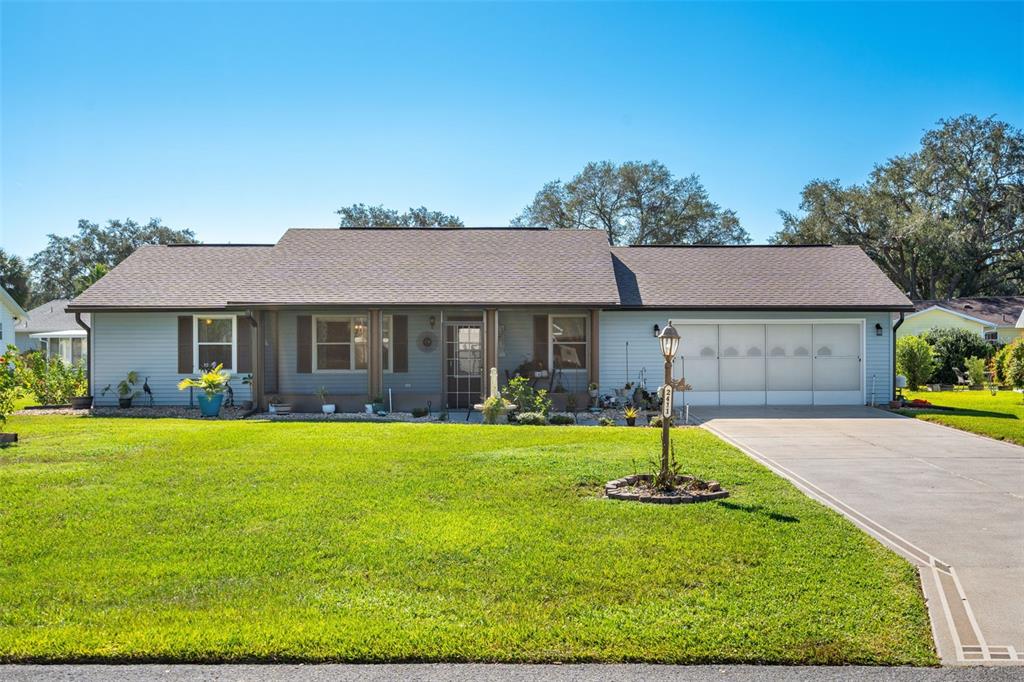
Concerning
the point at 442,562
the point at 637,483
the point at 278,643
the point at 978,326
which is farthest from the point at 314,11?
the point at 978,326

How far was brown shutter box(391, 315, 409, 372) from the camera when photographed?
1881 cm

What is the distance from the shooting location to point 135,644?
182 inches

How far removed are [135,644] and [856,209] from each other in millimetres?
49837

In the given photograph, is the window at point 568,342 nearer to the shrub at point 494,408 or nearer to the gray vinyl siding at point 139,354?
the shrub at point 494,408

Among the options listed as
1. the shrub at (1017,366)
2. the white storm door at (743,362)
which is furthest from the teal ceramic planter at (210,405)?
the shrub at (1017,366)

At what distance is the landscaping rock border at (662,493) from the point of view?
26.5 feet

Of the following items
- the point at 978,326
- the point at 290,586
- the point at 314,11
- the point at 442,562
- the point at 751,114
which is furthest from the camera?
the point at 978,326

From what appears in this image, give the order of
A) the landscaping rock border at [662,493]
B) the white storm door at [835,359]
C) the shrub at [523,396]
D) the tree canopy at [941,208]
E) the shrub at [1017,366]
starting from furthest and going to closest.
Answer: the tree canopy at [941,208]
the shrub at [1017,366]
the white storm door at [835,359]
the shrub at [523,396]
the landscaping rock border at [662,493]

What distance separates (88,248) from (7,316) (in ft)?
116

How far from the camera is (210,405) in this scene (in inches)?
672

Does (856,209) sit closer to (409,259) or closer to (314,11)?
(409,259)

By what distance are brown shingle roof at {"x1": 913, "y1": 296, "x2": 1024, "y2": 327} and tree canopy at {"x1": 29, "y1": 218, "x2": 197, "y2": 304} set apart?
5499 centimetres

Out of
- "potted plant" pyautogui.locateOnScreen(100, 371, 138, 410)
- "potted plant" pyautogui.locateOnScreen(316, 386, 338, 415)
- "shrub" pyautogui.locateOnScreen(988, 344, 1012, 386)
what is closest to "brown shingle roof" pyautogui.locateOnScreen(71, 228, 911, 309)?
"potted plant" pyautogui.locateOnScreen(100, 371, 138, 410)

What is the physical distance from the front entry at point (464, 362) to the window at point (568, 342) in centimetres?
181
